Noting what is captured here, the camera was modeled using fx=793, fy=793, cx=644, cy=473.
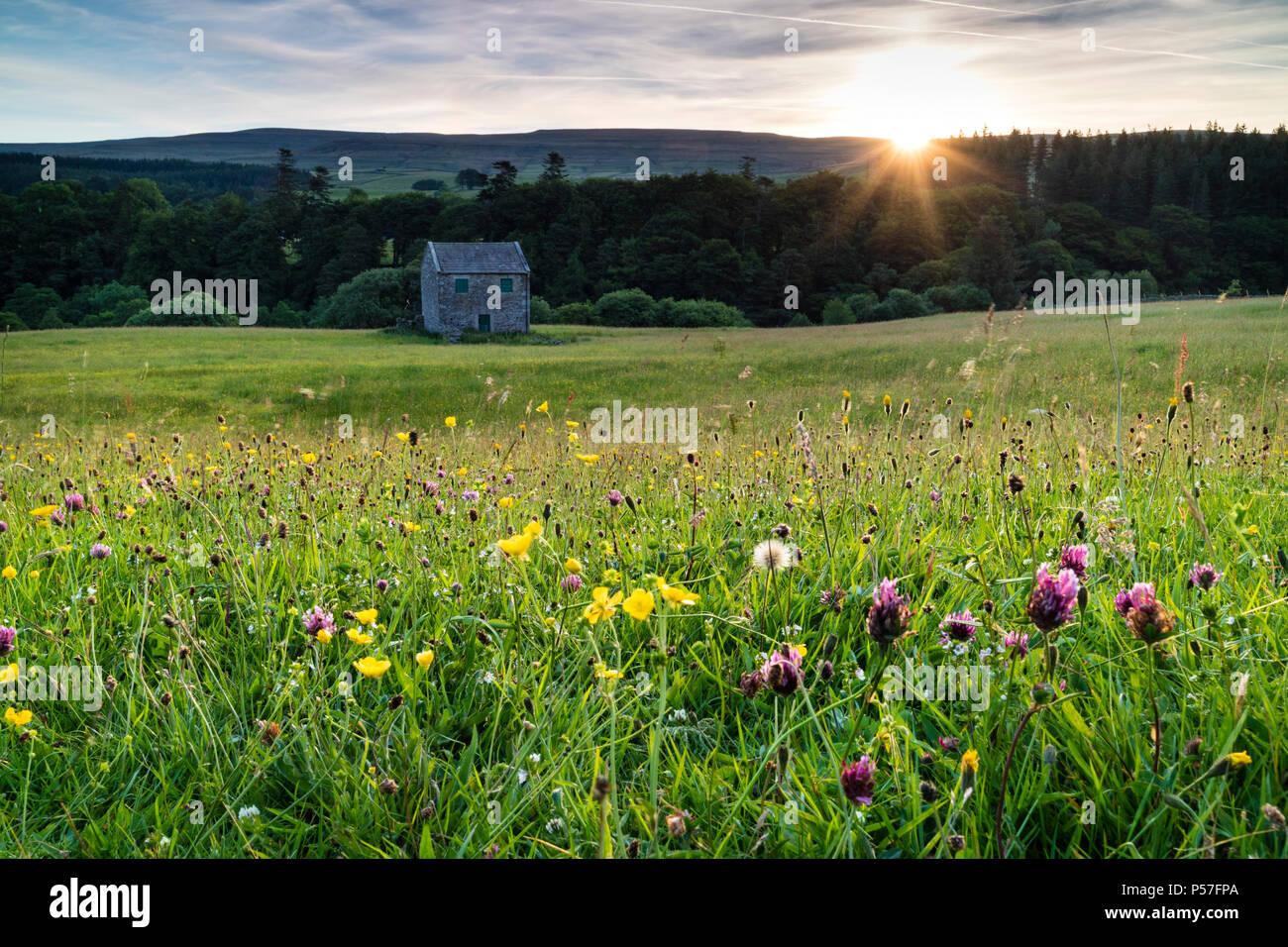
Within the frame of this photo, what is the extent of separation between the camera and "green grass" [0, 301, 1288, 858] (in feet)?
5.41

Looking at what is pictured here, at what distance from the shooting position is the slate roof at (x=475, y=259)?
170ft

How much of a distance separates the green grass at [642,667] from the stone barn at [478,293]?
48.4m

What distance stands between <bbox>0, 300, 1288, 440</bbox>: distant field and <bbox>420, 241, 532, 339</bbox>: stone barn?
42.8 ft

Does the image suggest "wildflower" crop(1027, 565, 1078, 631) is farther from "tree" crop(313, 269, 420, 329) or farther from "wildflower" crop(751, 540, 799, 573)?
"tree" crop(313, 269, 420, 329)

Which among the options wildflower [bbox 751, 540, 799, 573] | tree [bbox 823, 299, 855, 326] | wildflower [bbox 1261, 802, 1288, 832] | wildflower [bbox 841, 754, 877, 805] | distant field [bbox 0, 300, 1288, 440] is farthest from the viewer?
tree [bbox 823, 299, 855, 326]

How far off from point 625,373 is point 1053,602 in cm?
2554

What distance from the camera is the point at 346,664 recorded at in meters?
2.35

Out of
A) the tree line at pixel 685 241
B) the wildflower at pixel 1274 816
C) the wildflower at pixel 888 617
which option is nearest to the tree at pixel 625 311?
the tree line at pixel 685 241

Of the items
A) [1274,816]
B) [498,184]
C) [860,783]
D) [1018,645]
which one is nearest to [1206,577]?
[1018,645]

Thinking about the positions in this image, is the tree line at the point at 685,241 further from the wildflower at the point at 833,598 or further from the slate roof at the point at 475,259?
the wildflower at the point at 833,598

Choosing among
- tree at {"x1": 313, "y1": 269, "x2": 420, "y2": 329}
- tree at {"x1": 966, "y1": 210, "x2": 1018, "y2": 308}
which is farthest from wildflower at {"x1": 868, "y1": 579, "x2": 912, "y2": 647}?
tree at {"x1": 966, "y1": 210, "x2": 1018, "y2": 308}

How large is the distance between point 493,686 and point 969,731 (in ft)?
4.13

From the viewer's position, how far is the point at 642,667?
7.80 ft

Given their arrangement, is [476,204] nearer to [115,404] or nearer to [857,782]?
[115,404]
